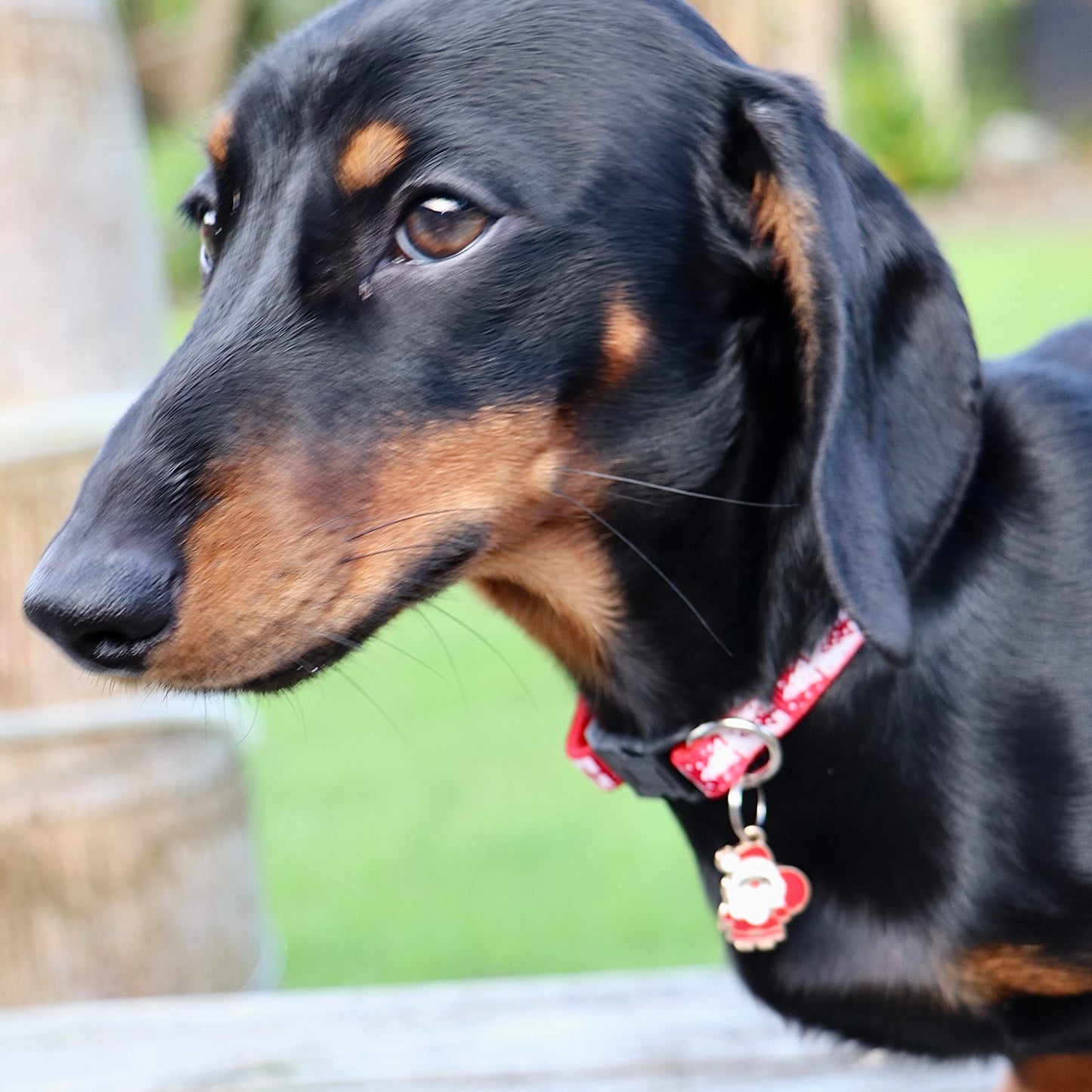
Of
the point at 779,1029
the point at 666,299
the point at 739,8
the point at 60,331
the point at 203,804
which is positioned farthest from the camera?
the point at 739,8

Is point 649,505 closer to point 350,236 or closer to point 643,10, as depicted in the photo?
point 350,236

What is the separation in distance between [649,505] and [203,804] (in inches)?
79.5

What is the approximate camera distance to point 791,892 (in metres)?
2.07

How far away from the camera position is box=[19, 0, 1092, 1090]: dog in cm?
181

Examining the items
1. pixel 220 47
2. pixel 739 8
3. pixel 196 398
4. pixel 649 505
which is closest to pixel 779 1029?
pixel 649 505

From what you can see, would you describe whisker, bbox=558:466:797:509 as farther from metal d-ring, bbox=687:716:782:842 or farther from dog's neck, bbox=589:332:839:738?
metal d-ring, bbox=687:716:782:842

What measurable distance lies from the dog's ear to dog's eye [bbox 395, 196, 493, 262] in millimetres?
395

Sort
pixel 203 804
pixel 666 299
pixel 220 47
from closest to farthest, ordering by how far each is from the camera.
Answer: pixel 666 299 → pixel 203 804 → pixel 220 47

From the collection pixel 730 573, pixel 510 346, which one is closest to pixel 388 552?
pixel 510 346

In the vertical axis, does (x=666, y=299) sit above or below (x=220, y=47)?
above

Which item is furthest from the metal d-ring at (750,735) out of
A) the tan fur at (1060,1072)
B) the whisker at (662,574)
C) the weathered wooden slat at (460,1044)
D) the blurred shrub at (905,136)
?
the blurred shrub at (905,136)

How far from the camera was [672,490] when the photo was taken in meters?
2.06

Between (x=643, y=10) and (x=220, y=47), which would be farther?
(x=220, y=47)

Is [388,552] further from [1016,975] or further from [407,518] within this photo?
[1016,975]
